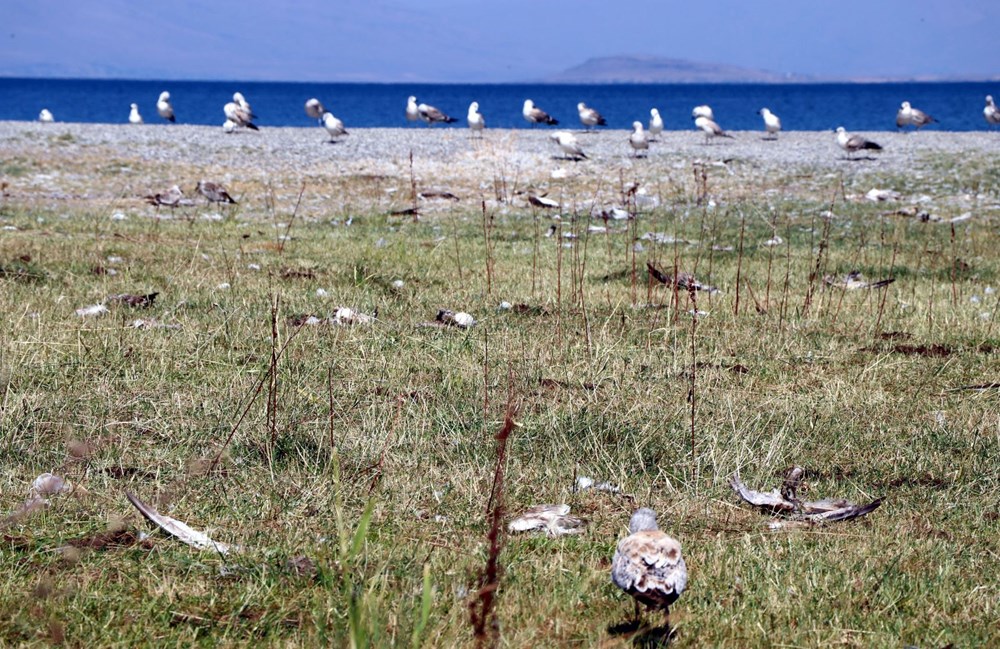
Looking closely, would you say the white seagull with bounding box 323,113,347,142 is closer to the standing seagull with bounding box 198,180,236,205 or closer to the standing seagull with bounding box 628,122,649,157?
the standing seagull with bounding box 628,122,649,157

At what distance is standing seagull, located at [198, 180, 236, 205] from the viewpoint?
1499 cm

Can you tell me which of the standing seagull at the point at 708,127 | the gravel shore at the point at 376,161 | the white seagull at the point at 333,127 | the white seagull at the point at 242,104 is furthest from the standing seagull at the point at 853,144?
the white seagull at the point at 242,104

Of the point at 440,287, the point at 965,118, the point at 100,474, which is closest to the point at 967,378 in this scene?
the point at 440,287

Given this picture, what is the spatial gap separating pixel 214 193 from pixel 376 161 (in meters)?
6.52

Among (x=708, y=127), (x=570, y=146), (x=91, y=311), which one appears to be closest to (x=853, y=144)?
(x=708, y=127)

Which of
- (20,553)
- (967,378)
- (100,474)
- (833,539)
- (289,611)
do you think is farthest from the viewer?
(967,378)

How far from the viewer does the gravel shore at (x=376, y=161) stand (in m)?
17.3

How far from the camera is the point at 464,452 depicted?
14.4ft

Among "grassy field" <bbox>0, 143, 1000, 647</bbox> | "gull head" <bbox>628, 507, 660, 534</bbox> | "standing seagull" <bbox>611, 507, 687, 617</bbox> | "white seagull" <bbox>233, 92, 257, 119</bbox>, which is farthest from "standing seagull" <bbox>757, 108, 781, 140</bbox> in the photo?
"standing seagull" <bbox>611, 507, 687, 617</bbox>

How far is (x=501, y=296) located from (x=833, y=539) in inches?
172

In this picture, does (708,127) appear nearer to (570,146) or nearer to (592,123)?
(592,123)

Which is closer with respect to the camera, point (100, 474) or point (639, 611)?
point (639, 611)

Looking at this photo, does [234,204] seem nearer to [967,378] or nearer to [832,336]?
[832,336]

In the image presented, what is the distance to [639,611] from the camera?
2.99 meters
